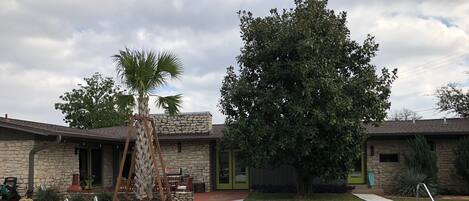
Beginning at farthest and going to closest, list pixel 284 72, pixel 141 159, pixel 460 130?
1. pixel 460 130
2. pixel 284 72
3. pixel 141 159

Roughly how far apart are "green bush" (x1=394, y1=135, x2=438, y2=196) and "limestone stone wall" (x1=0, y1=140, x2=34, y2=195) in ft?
41.7

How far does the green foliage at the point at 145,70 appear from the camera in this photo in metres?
14.2

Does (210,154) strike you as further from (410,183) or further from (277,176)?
(410,183)

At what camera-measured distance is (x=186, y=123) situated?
853 inches

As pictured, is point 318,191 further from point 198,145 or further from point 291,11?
point 291,11

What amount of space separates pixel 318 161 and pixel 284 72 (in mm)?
3142

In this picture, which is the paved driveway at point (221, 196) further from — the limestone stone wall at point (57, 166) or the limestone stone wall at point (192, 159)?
the limestone stone wall at point (57, 166)

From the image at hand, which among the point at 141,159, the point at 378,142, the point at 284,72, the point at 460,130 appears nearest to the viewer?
the point at 141,159

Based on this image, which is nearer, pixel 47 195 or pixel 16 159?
pixel 47 195

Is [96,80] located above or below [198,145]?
above

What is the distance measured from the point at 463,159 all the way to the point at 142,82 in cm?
1203

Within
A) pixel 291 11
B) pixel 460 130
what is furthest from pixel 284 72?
pixel 460 130

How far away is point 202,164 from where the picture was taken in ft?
67.6

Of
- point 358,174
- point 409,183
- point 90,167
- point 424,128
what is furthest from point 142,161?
point 424,128
